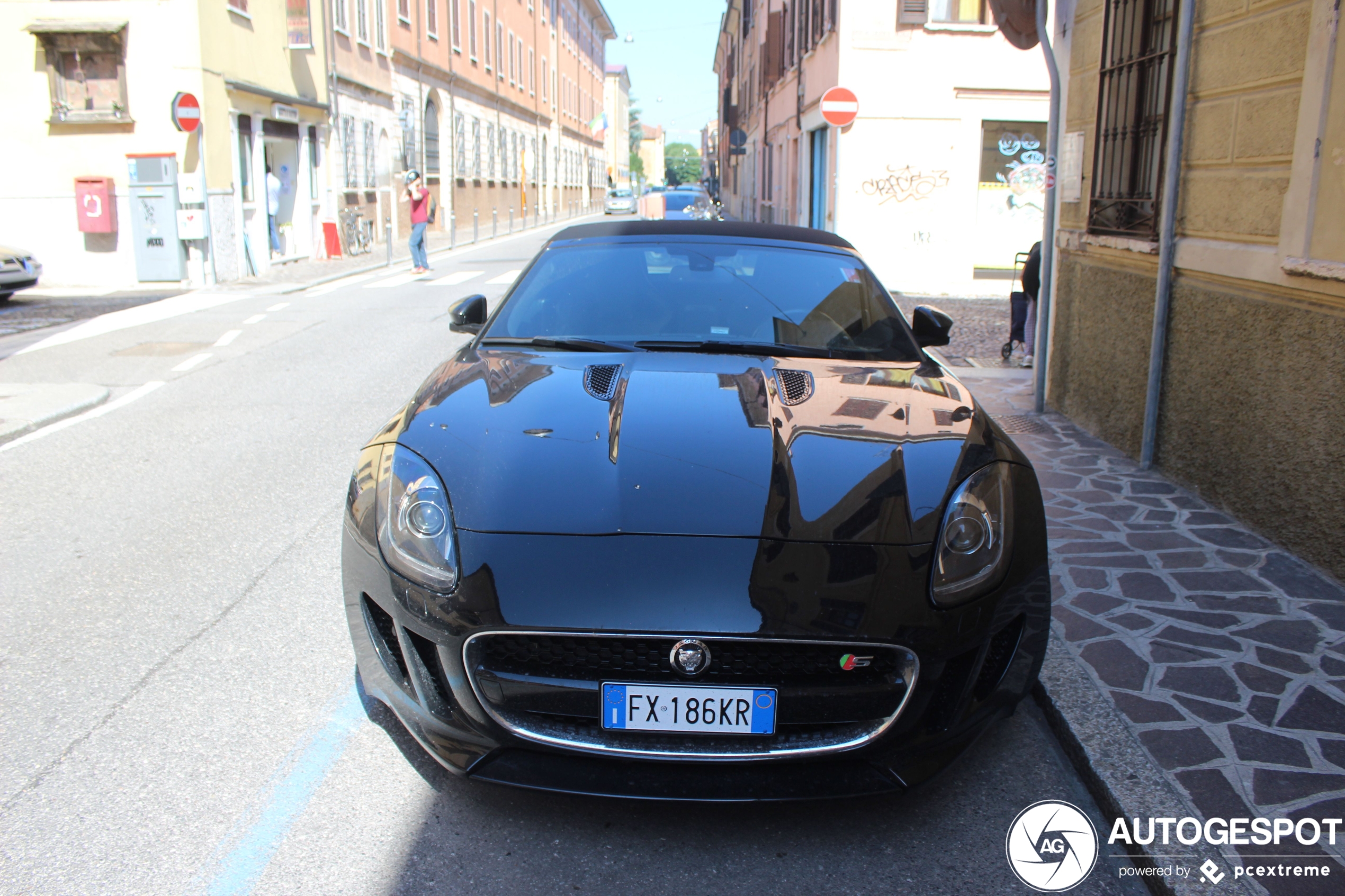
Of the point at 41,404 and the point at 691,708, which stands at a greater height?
the point at 691,708

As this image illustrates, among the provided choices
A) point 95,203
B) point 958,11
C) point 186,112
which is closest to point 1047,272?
point 958,11

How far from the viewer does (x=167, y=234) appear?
17984mm

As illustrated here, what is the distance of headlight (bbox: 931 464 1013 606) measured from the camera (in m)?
2.56

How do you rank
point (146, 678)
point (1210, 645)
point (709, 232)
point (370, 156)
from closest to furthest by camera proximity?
1. point (146, 678)
2. point (1210, 645)
3. point (709, 232)
4. point (370, 156)

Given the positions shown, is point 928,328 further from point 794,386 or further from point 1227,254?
point 1227,254

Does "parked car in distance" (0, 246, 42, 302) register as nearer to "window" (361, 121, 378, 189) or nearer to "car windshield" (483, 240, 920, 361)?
"car windshield" (483, 240, 920, 361)

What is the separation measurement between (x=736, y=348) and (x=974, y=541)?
1.34m

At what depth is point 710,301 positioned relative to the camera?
4.02 metres

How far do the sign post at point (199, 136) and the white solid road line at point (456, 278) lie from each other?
12.0 ft

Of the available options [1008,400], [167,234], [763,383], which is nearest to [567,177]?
[167,234]

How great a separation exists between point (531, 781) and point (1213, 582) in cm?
308

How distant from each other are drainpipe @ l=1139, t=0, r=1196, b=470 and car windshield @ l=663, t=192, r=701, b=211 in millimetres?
28580

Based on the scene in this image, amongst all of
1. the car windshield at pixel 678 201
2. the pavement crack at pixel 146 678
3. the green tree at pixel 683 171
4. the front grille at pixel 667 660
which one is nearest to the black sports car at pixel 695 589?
the front grille at pixel 667 660

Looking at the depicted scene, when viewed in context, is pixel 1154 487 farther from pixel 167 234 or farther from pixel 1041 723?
pixel 167 234
